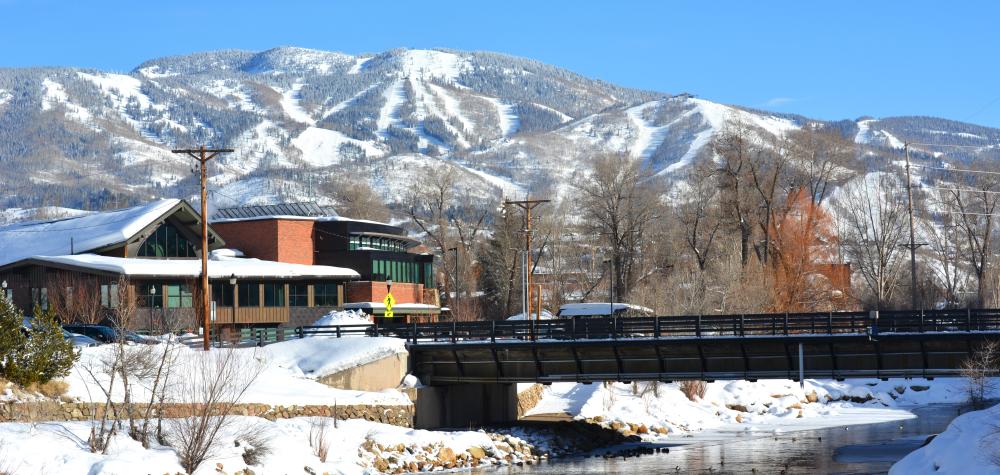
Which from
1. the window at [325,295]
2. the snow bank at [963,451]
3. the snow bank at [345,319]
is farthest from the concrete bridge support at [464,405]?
the snow bank at [963,451]

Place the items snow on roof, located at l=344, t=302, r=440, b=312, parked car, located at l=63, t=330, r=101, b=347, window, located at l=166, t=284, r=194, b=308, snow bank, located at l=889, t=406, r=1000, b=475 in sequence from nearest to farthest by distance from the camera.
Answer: snow bank, located at l=889, t=406, r=1000, b=475 → parked car, located at l=63, t=330, r=101, b=347 → window, located at l=166, t=284, r=194, b=308 → snow on roof, located at l=344, t=302, r=440, b=312

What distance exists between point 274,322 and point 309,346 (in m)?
20.8

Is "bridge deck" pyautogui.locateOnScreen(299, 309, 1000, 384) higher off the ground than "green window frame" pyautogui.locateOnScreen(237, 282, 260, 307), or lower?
lower

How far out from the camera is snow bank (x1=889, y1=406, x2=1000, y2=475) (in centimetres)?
3133

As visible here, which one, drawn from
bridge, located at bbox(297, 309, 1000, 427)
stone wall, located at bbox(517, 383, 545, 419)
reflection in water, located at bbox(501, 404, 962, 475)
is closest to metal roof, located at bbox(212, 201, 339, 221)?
stone wall, located at bbox(517, 383, 545, 419)

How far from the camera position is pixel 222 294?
7575 cm

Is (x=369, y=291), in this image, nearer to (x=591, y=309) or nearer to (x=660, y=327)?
(x=591, y=309)

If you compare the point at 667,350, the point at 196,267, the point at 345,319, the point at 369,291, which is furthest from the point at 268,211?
the point at 667,350

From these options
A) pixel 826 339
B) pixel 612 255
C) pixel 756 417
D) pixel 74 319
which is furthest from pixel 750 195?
pixel 74 319

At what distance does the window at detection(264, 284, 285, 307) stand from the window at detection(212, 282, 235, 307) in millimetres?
2563

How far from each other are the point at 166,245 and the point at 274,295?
293 inches

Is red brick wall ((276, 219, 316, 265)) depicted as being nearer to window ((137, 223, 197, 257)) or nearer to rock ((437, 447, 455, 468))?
window ((137, 223, 197, 257))

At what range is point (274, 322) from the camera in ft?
256

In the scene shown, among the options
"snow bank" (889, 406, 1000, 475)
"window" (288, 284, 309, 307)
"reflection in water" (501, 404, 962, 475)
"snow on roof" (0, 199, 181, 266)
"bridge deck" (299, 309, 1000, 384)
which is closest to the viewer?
"snow bank" (889, 406, 1000, 475)
